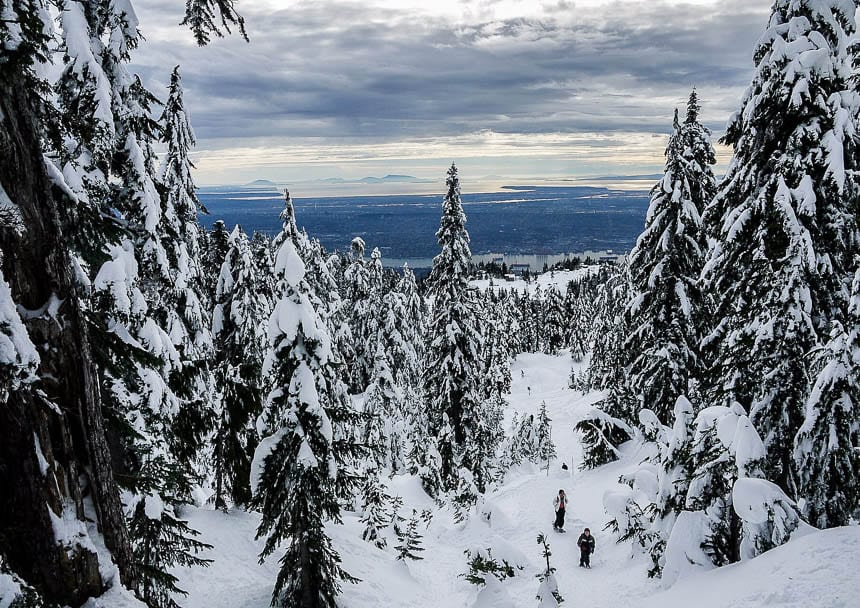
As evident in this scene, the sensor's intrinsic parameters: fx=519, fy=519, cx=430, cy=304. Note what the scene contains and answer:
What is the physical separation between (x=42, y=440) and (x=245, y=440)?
1332 centimetres

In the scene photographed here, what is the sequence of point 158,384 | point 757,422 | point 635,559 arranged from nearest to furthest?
point 158,384, point 757,422, point 635,559

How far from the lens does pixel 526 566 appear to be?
15.3m

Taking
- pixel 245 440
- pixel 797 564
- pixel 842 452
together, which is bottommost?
pixel 245 440

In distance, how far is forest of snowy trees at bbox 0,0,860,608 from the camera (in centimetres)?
382

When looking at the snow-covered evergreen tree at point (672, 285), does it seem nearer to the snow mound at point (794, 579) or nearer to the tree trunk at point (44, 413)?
the snow mound at point (794, 579)

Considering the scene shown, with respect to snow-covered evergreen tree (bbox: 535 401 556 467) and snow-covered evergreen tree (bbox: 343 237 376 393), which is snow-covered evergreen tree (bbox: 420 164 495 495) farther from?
snow-covered evergreen tree (bbox: 535 401 556 467)

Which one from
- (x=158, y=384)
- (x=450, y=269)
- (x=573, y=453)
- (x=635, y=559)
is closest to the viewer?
(x=158, y=384)

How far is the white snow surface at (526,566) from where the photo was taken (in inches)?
291

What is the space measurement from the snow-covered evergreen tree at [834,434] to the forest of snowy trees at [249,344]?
0.05 m

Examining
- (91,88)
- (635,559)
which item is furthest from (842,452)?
(91,88)

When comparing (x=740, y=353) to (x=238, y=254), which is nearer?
(x=740, y=353)

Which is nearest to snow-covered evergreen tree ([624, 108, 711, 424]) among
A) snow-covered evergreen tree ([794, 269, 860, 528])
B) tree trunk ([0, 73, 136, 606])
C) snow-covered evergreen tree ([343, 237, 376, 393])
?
snow-covered evergreen tree ([794, 269, 860, 528])

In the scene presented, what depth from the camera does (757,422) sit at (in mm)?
10883

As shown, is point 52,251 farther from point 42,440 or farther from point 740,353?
point 740,353
